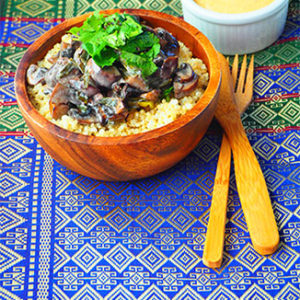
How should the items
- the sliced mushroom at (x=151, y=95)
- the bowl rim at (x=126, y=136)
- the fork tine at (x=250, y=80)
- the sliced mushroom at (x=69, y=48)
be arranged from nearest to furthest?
the bowl rim at (x=126, y=136), the sliced mushroom at (x=151, y=95), the sliced mushroom at (x=69, y=48), the fork tine at (x=250, y=80)

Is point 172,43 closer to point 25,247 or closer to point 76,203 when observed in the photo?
point 76,203

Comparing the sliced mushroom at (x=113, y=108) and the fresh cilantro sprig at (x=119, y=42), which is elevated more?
the fresh cilantro sprig at (x=119, y=42)

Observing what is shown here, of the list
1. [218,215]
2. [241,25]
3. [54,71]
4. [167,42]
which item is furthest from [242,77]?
A: [54,71]

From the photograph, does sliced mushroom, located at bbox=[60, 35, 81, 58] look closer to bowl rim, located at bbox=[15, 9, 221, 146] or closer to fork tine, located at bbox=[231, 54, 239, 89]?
bowl rim, located at bbox=[15, 9, 221, 146]

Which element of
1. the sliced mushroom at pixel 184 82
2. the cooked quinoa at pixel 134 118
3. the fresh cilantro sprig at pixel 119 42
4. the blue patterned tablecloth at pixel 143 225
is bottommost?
the blue patterned tablecloth at pixel 143 225

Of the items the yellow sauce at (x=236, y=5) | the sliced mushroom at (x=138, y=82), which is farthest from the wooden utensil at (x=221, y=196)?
the sliced mushroom at (x=138, y=82)

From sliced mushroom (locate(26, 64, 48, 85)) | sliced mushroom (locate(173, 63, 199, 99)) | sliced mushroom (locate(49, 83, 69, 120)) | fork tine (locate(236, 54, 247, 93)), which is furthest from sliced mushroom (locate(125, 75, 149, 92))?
fork tine (locate(236, 54, 247, 93))

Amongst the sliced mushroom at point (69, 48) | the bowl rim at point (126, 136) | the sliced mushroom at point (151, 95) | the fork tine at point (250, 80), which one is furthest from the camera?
the fork tine at point (250, 80)

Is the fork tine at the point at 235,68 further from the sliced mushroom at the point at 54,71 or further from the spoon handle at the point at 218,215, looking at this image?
the sliced mushroom at the point at 54,71
